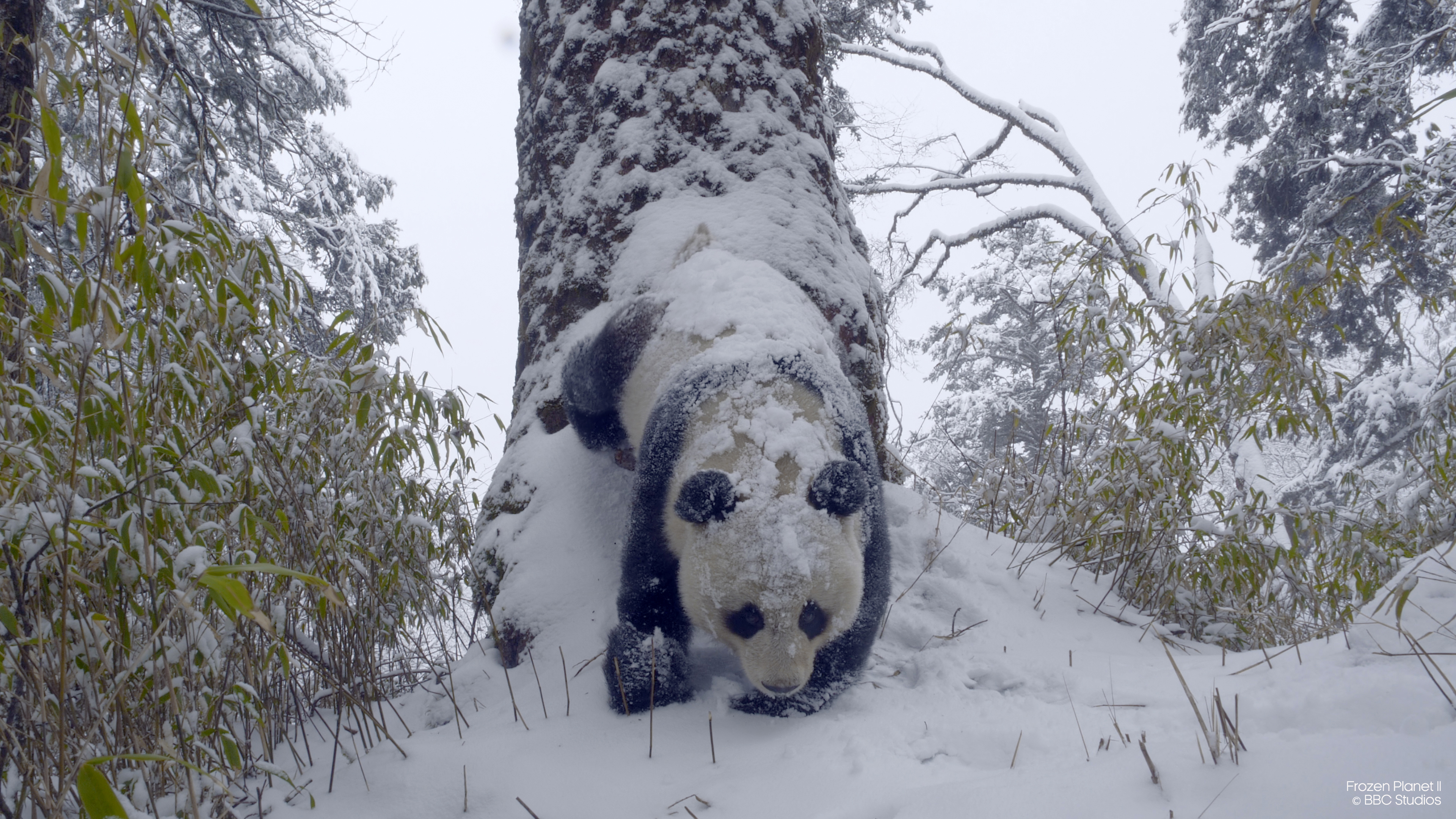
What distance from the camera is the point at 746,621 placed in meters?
2.21

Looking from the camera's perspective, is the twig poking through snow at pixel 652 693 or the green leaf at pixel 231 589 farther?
the twig poking through snow at pixel 652 693

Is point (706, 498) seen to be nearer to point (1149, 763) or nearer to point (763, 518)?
point (763, 518)

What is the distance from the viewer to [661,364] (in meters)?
2.80

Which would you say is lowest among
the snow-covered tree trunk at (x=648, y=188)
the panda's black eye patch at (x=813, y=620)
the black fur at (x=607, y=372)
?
the panda's black eye patch at (x=813, y=620)

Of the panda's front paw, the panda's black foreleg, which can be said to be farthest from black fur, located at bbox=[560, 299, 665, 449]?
the panda's front paw

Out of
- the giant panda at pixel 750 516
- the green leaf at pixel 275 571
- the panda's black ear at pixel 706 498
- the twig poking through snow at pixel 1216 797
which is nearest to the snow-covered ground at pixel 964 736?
the twig poking through snow at pixel 1216 797

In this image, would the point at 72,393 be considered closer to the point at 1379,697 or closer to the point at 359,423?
the point at 359,423

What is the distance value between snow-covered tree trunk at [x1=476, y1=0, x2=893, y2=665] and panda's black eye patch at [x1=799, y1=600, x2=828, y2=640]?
1.13 metres

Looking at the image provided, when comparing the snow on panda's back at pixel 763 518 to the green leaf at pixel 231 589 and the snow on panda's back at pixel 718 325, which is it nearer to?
the snow on panda's back at pixel 718 325

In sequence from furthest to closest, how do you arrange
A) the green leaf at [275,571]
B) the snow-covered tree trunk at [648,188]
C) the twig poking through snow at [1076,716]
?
the snow-covered tree trunk at [648,188], the twig poking through snow at [1076,716], the green leaf at [275,571]

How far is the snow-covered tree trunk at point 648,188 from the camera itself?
331cm

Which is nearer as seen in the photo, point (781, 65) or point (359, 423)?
point (359, 423)

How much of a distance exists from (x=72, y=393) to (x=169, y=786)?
98cm

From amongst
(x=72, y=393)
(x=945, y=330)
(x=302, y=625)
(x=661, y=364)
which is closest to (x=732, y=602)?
(x=661, y=364)
